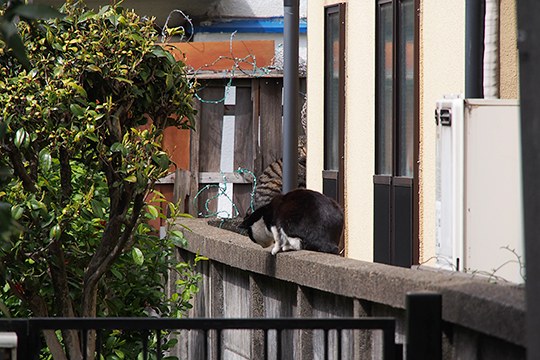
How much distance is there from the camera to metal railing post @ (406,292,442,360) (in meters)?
3.80

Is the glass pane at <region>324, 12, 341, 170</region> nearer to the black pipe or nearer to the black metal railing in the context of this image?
the black metal railing

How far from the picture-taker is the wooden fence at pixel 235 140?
45.4 ft

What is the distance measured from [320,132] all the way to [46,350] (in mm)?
6160

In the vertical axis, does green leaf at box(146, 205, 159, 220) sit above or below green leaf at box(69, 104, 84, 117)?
below

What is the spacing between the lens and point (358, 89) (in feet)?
36.5

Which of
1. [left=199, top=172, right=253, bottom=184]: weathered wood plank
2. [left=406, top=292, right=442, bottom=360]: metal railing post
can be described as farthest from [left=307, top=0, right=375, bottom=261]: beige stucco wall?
[left=406, top=292, right=442, bottom=360]: metal railing post

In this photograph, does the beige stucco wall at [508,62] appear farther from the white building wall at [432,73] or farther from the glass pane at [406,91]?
the glass pane at [406,91]

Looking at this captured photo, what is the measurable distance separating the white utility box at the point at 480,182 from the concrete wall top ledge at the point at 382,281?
1.69 feet

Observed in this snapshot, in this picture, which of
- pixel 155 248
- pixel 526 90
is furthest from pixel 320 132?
pixel 526 90

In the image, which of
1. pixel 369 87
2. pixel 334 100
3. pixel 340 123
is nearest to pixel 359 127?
pixel 369 87

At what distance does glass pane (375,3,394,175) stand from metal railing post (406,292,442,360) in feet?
21.3

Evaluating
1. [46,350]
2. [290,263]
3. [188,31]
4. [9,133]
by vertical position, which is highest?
[188,31]

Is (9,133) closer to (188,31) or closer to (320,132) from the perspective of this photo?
(320,132)

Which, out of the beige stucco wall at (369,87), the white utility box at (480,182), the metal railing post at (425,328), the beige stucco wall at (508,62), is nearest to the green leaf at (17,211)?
the white utility box at (480,182)
